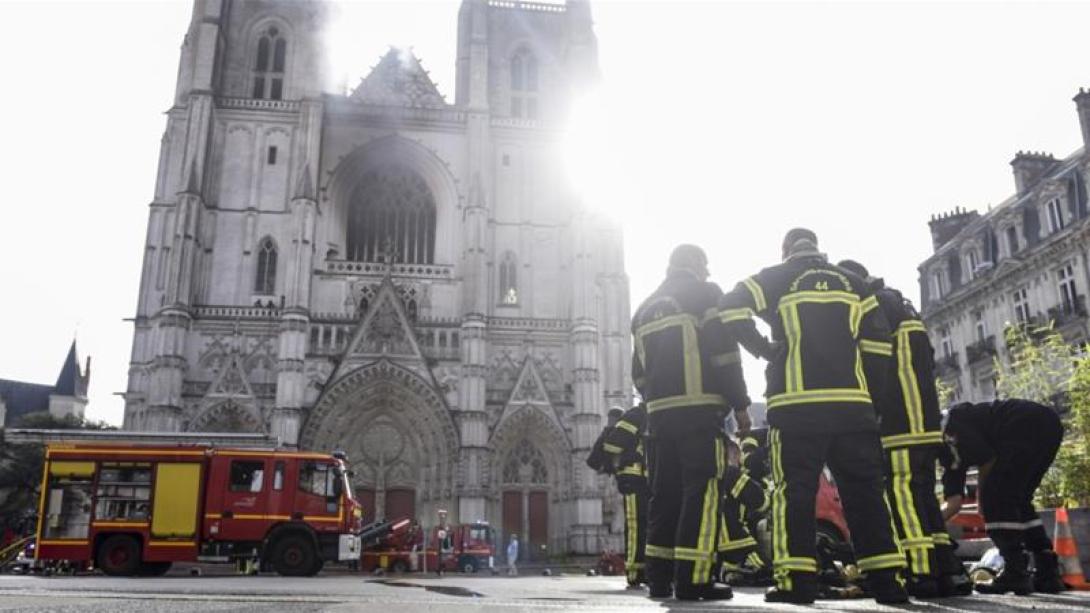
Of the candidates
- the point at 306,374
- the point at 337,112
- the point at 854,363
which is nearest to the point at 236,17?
the point at 337,112

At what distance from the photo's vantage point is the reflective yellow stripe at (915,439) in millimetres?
5676

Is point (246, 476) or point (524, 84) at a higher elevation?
point (524, 84)

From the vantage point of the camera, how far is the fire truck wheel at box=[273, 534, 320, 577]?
14.8 m

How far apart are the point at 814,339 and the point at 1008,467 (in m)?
2.44

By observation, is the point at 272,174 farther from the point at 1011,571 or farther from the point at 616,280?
the point at 1011,571

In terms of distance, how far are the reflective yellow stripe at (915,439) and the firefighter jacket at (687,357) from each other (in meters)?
1.19

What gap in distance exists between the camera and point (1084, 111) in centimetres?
2405

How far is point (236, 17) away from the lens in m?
34.6

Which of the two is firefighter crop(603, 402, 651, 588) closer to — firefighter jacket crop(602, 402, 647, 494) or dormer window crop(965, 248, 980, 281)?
firefighter jacket crop(602, 402, 647, 494)

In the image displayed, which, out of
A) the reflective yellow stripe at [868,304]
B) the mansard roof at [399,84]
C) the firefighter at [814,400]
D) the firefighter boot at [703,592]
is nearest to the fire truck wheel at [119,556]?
the firefighter boot at [703,592]

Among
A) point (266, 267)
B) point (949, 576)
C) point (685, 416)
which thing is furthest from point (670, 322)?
point (266, 267)

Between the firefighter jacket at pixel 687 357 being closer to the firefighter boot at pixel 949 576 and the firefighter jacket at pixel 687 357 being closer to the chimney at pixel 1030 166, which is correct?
the firefighter boot at pixel 949 576

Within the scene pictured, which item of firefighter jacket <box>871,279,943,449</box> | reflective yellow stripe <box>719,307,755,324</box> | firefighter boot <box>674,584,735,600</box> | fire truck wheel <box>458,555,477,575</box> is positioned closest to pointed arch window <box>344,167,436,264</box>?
fire truck wheel <box>458,555,477,575</box>

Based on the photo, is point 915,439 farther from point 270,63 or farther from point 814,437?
point 270,63
